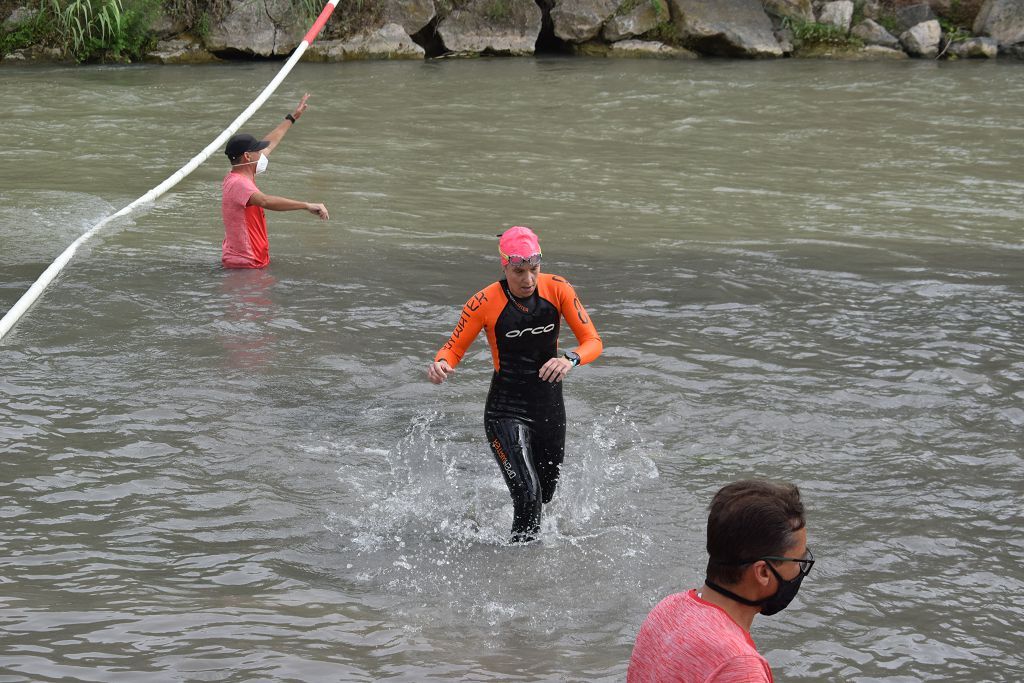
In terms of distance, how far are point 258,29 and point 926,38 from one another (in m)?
12.1

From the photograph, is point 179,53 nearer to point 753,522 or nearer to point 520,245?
point 520,245

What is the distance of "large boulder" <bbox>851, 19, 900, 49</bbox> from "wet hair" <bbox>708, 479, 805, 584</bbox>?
21252mm

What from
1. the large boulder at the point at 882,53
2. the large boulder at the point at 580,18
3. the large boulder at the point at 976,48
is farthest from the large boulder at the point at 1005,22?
the large boulder at the point at 580,18

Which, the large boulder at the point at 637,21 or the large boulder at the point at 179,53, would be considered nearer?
the large boulder at the point at 179,53

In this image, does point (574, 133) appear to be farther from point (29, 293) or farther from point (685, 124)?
point (29, 293)

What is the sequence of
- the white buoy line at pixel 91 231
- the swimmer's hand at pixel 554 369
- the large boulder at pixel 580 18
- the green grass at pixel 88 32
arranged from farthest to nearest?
1. the large boulder at pixel 580 18
2. the green grass at pixel 88 32
3. the white buoy line at pixel 91 231
4. the swimmer's hand at pixel 554 369

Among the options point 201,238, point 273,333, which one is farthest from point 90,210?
point 273,333

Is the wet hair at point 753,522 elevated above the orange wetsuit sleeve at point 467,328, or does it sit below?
above

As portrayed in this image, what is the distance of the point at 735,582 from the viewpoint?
287 centimetres

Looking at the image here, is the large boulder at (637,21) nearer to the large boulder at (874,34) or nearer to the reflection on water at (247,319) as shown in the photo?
the large boulder at (874,34)

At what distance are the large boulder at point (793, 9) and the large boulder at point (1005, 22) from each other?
3.20 m

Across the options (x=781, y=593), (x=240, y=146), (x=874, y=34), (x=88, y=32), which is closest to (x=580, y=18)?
(x=874, y=34)

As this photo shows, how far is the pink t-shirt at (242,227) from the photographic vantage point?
1006 cm

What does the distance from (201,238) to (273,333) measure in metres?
2.81
